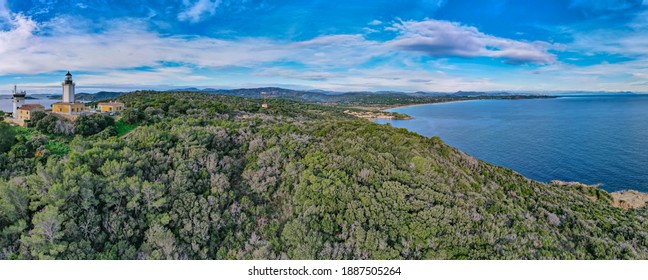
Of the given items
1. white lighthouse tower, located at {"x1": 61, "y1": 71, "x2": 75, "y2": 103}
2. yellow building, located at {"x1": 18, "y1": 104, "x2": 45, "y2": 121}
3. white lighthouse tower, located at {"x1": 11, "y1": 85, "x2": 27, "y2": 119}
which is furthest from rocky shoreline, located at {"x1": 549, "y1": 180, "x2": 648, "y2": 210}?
white lighthouse tower, located at {"x1": 11, "y1": 85, "x2": 27, "y2": 119}

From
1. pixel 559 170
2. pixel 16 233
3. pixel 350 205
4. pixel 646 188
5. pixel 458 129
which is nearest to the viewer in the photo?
pixel 16 233

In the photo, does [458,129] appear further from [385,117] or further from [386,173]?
[386,173]

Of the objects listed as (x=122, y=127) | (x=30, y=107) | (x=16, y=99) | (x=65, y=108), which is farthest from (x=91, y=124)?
(x=16, y=99)

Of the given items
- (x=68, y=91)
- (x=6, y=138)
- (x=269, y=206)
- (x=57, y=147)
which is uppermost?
(x=68, y=91)

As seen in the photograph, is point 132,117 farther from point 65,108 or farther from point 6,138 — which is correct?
point 6,138

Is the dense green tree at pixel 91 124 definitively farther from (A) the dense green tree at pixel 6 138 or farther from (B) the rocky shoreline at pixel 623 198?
(B) the rocky shoreline at pixel 623 198

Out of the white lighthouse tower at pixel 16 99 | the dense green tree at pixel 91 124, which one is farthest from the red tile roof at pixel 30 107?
the dense green tree at pixel 91 124

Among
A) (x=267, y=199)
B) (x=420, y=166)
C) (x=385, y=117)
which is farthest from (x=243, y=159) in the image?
(x=385, y=117)

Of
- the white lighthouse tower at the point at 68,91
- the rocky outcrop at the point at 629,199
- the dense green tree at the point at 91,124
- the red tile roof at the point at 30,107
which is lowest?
the rocky outcrop at the point at 629,199

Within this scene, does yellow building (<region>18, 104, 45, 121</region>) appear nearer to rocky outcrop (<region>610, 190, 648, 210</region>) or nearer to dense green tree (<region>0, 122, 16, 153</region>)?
dense green tree (<region>0, 122, 16, 153</region>)
